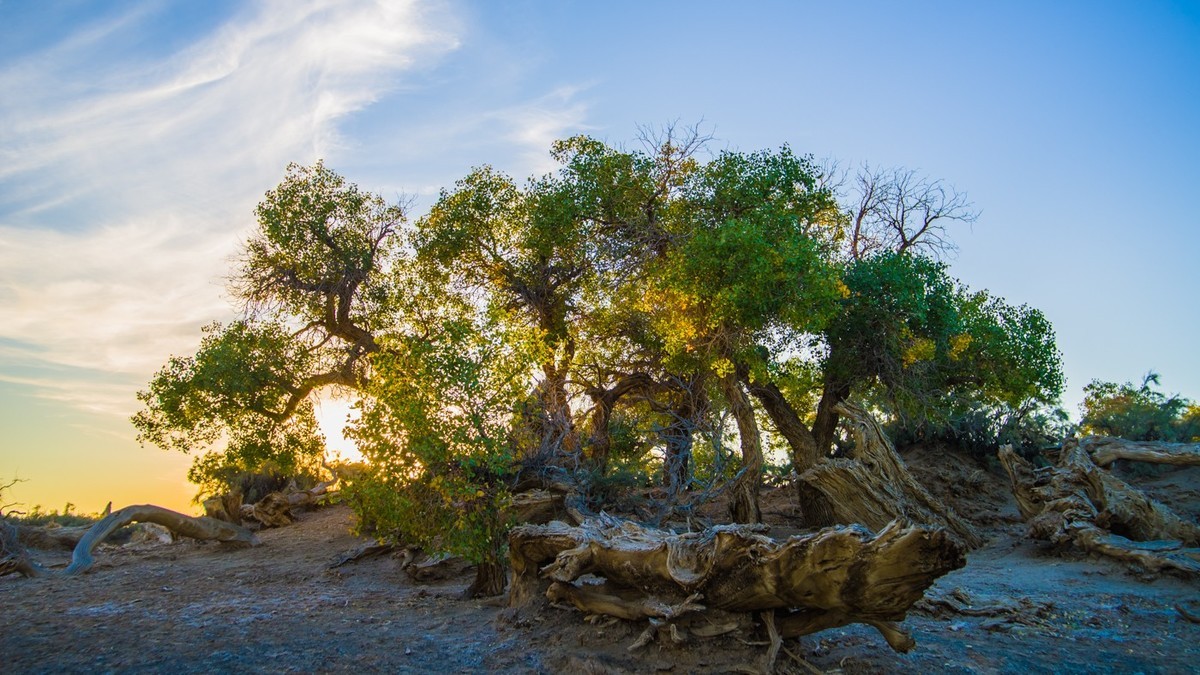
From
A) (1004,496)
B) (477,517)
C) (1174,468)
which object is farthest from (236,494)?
(1174,468)

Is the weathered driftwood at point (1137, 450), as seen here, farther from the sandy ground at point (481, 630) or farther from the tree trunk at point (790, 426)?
the tree trunk at point (790, 426)

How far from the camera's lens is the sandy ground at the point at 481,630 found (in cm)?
744

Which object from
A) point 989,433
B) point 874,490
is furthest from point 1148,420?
point 874,490

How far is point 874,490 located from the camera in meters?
16.0

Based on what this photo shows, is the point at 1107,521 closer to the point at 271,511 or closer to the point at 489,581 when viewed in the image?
the point at 489,581

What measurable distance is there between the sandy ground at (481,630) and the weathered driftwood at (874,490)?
1920 mm

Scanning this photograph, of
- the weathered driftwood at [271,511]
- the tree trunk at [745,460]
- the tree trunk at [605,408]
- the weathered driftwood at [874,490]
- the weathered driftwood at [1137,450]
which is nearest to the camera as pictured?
the weathered driftwood at [1137,450]

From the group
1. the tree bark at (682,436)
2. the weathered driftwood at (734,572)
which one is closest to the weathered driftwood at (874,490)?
the tree bark at (682,436)

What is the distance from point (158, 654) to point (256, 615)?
2.38 metres

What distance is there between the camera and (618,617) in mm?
8078

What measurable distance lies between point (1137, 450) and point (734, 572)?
1369cm

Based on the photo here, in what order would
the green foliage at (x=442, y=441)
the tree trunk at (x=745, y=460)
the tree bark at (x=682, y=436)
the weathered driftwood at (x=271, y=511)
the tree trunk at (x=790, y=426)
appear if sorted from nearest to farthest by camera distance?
the green foliage at (x=442, y=441) → the tree bark at (x=682, y=436) → the tree trunk at (x=745, y=460) → the tree trunk at (x=790, y=426) → the weathered driftwood at (x=271, y=511)

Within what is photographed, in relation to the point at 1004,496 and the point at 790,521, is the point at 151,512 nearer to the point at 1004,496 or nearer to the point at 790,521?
the point at 790,521

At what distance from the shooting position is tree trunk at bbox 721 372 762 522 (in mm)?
18047
